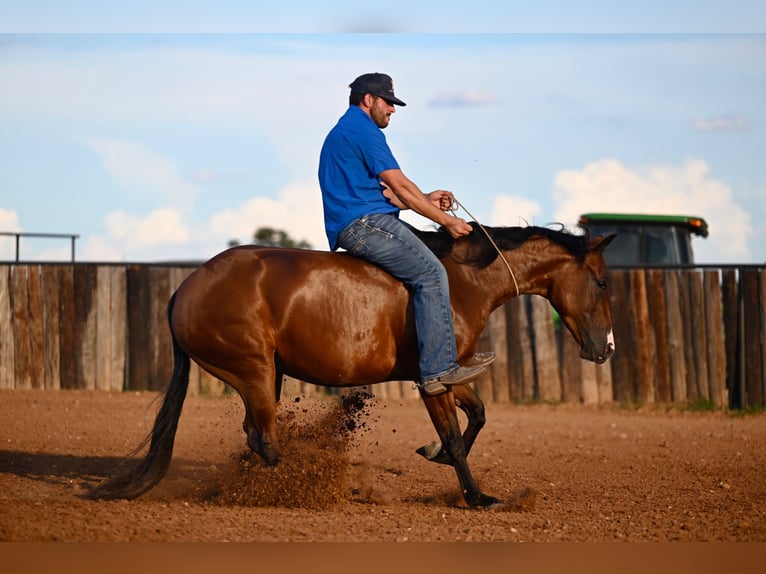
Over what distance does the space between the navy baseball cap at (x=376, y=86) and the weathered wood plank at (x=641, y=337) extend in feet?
Result: 26.4

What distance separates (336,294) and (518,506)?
2.01 meters

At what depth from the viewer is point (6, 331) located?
14273 mm

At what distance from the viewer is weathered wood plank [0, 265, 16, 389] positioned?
14.3 m

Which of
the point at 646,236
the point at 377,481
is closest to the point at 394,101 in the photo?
the point at 377,481

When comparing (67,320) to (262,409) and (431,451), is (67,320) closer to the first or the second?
(262,409)

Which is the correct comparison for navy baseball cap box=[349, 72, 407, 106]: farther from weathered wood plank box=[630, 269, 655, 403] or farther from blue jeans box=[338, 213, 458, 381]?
weathered wood plank box=[630, 269, 655, 403]

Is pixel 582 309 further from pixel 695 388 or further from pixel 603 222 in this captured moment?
pixel 603 222

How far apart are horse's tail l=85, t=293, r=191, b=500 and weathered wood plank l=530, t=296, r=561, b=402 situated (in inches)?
317

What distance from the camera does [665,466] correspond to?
9367 mm

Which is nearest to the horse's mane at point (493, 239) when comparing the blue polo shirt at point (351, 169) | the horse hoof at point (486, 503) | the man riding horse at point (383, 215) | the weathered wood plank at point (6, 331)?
the man riding horse at point (383, 215)

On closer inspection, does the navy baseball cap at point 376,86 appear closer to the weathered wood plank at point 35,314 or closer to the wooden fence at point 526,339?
the wooden fence at point 526,339

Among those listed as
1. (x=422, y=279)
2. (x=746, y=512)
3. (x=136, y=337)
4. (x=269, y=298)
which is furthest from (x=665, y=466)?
(x=136, y=337)

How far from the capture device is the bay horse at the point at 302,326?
21.5 feet

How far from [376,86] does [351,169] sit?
643mm
